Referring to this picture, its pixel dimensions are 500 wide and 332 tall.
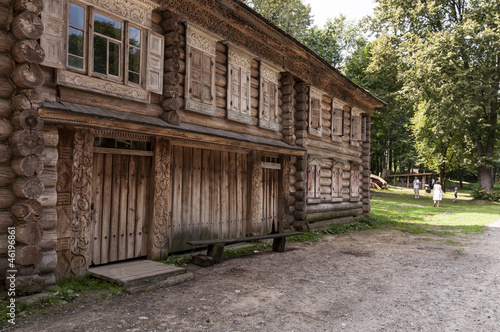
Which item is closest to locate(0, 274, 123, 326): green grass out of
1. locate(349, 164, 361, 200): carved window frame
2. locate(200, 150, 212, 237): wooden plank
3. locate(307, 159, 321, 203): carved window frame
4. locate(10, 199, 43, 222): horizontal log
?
locate(10, 199, 43, 222): horizontal log

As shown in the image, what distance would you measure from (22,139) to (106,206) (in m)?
2.05

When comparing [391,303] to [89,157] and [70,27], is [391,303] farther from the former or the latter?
[70,27]

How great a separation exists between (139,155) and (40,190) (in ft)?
7.26

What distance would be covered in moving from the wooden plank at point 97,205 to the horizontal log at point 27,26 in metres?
2.14

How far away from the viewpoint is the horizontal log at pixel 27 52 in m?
4.69

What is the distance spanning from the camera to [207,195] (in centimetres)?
848

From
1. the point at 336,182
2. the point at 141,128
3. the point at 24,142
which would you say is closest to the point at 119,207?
the point at 141,128

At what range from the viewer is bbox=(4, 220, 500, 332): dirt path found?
13.8 ft

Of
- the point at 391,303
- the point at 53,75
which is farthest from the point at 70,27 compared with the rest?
the point at 391,303

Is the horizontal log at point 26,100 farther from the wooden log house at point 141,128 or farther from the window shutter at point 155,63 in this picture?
the window shutter at point 155,63

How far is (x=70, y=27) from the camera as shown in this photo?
18.5 ft

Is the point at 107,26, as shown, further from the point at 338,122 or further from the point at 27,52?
the point at 338,122

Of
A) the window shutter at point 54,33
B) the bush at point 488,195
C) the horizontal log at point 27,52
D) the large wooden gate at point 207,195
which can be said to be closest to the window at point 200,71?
the large wooden gate at point 207,195

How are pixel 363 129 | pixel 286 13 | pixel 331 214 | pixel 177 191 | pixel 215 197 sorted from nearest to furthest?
1. pixel 177 191
2. pixel 215 197
3. pixel 331 214
4. pixel 363 129
5. pixel 286 13
